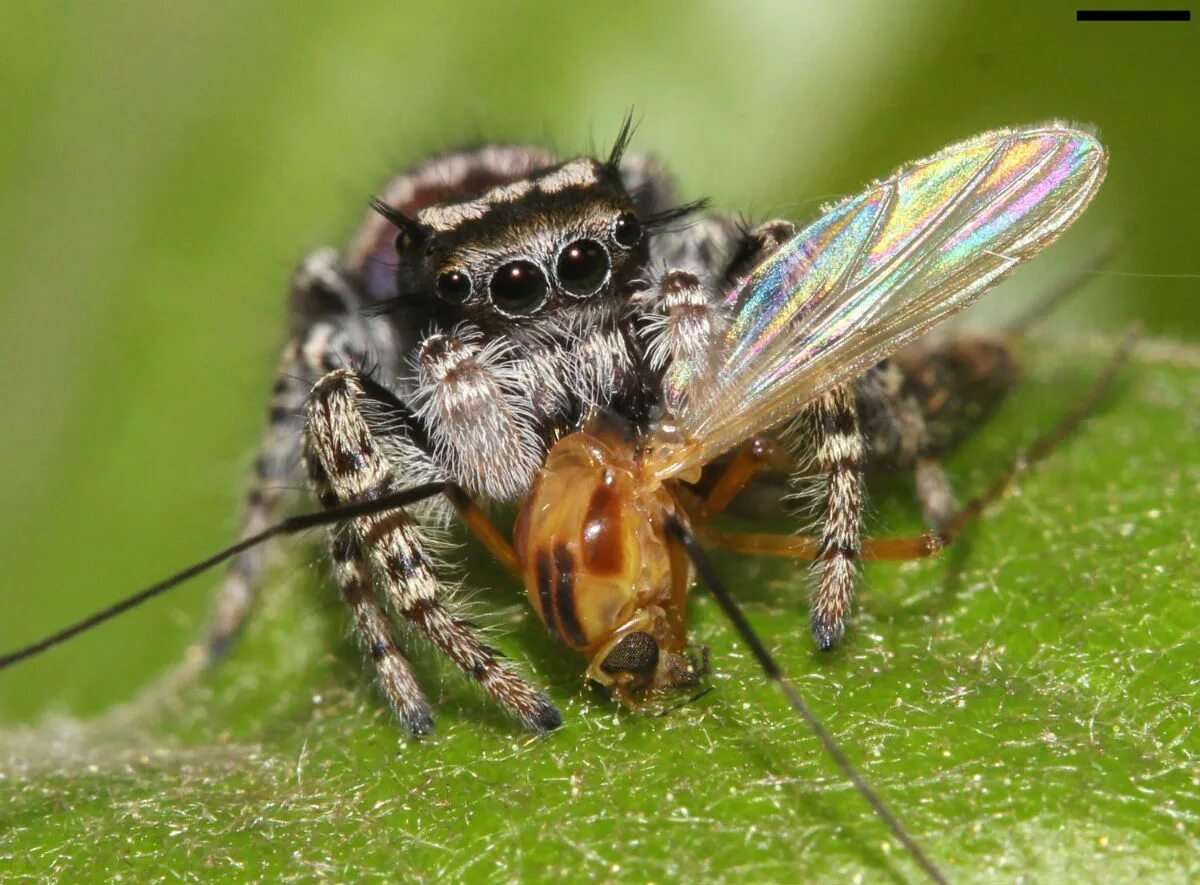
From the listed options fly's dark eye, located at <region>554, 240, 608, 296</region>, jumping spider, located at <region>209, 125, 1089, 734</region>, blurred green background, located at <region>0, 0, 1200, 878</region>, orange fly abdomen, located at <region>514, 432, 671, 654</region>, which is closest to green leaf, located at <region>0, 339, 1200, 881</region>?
jumping spider, located at <region>209, 125, 1089, 734</region>

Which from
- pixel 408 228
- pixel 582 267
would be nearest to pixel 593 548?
pixel 582 267

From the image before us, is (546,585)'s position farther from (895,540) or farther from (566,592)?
(895,540)

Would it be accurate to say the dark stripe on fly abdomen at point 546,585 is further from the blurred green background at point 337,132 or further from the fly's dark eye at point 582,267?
the blurred green background at point 337,132

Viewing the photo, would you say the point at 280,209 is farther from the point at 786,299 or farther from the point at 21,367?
the point at 786,299

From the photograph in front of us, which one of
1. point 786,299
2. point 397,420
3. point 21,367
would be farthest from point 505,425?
point 21,367

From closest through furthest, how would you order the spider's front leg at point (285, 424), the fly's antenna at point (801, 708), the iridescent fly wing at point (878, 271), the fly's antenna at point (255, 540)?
the fly's antenna at point (801, 708), the fly's antenna at point (255, 540), the iridescent fly wing at point (878, 271), the spider's front leg at point (285, 424)

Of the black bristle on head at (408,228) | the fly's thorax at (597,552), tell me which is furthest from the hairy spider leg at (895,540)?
the black bristle on head at (408,228)
